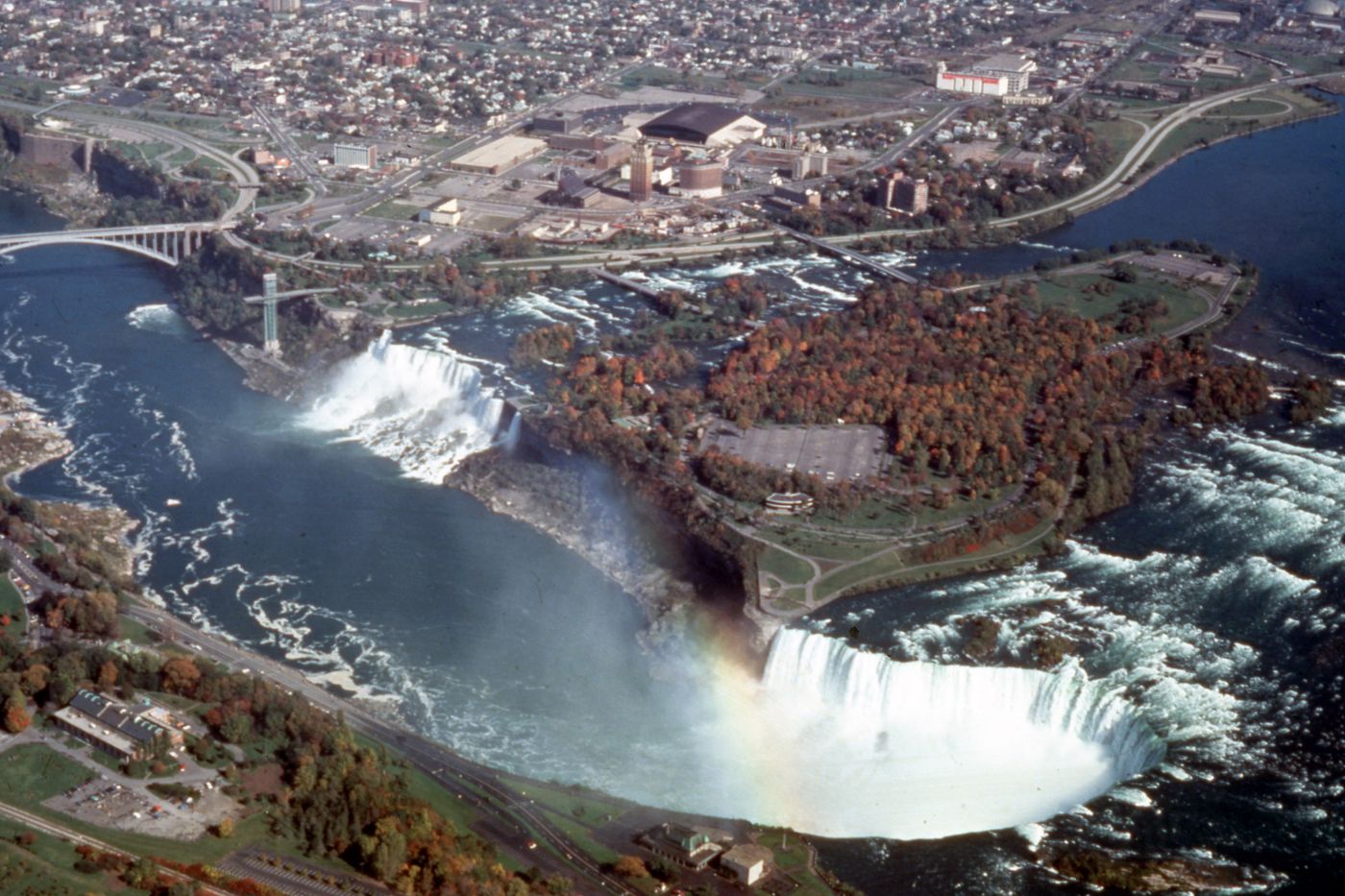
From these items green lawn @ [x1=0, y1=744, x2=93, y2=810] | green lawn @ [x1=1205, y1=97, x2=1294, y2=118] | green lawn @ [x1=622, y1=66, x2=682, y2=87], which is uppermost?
green lawn @ [x1=0, y1=744, x2=93, y2=810]

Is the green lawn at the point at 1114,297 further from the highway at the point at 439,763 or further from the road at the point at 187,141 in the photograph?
the highway at the point at 439,763

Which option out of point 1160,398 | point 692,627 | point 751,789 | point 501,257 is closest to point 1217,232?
point 1160,398

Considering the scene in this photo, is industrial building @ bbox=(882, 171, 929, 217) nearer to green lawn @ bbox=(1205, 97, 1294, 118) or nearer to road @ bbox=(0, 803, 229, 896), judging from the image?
green lawn @ bbox=(1205, 97, 1294, 118)

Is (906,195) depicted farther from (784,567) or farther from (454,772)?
(454,772)

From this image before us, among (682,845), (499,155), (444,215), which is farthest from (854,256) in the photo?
(682,845)

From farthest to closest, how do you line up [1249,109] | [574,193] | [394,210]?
[1249,109]
[574,193]
[394,210]

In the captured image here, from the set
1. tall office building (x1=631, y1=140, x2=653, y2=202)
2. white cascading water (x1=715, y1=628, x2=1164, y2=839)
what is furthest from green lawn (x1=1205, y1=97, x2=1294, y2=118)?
white cascading water (x1=715, y1=628, x2=1164, y2=839)

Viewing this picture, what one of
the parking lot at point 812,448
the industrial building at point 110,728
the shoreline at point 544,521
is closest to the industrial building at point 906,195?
the shoreline at point 544,521
